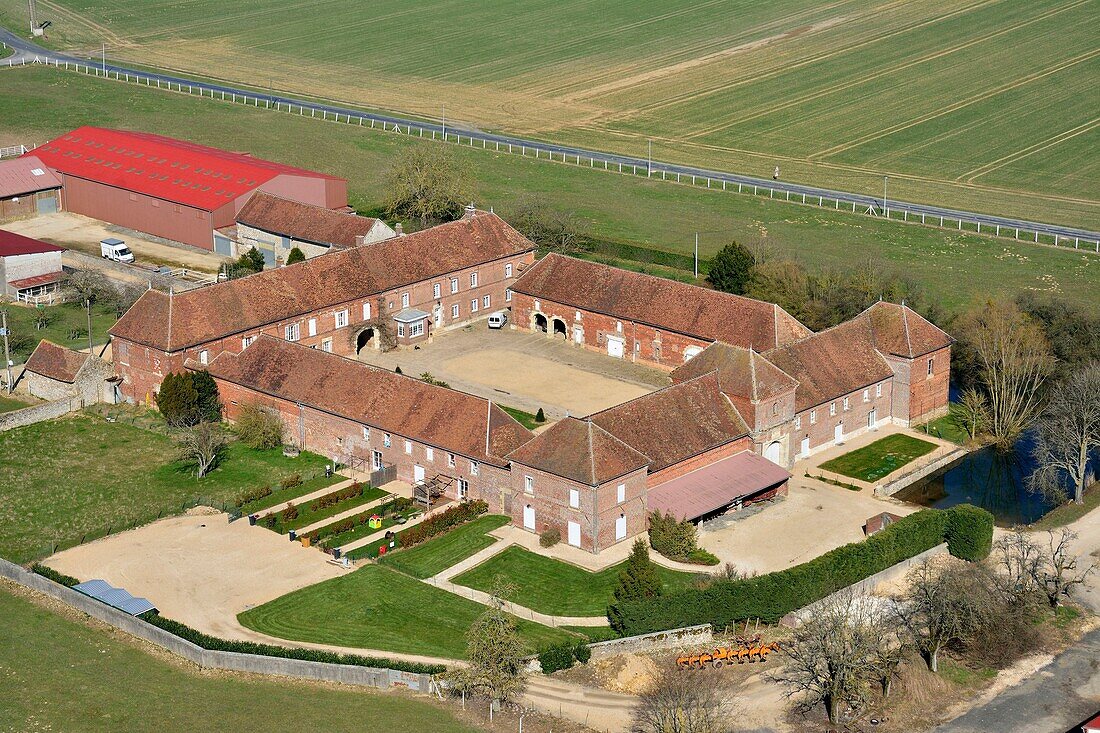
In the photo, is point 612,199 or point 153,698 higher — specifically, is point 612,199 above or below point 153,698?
above

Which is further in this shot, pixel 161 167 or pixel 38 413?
pixel 161 167

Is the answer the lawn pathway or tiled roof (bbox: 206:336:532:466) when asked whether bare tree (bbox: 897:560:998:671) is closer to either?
the lawn pathway

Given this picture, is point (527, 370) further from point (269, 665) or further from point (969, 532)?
point (269, 665)

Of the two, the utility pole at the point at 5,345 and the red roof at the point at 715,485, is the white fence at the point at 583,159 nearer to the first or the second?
the red roof at the point at 715,485

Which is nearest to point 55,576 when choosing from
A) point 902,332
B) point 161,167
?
point 902,332

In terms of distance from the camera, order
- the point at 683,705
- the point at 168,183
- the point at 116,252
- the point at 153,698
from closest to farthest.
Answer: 1. the point at 683,705
2. the point at 153,698
3. the point at 116,252
4. the point at 168,183

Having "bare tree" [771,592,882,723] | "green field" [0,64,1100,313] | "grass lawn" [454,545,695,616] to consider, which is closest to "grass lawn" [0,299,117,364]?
"green field" [0,64,1100,313]

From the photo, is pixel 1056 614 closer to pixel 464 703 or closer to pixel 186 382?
pixel 464 703
